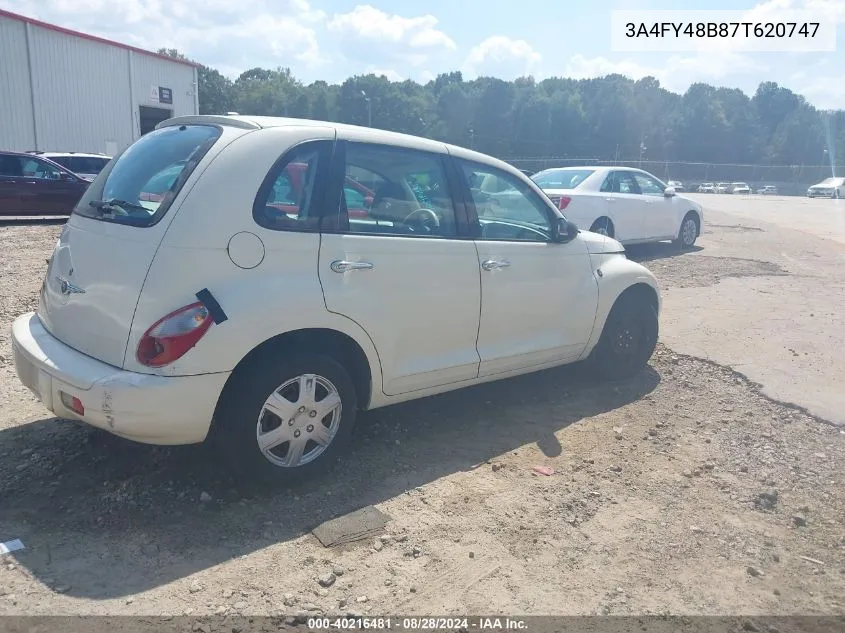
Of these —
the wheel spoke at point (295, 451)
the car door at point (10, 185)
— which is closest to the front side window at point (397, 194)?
the wheel spoke at point (295, 451)

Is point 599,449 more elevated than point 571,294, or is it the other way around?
point 571,294

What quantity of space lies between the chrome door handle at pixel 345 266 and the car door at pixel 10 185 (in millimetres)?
14104

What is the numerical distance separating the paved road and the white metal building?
72.4 feet

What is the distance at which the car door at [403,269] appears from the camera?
12.4 feet

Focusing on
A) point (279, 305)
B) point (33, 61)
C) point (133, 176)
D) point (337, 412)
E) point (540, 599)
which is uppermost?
point (33, 61)

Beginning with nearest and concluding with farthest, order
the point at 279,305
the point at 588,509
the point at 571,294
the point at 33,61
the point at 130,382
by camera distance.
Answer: the point at 130,382 → the point at 279,305 → the point at 588,509 → the point at 571,294 → the point at 33,61

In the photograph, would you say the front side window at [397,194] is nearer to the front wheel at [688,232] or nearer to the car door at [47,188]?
the front wheel at [688,232]

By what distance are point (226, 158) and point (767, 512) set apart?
340cm

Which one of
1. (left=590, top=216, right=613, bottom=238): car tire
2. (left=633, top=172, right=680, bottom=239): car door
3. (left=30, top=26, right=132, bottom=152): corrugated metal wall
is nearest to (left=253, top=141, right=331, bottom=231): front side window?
(left=590, top=216, right=613, bottom=238): car tire

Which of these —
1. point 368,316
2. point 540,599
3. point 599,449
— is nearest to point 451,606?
point 540,599

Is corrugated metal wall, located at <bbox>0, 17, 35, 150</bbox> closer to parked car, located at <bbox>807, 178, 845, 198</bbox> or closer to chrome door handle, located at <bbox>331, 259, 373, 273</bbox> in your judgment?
chrome door handle, located at <bbox>331, 259, 373, 273</bbox>

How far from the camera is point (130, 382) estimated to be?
3.20m

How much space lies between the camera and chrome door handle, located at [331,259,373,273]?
3699 millimetres

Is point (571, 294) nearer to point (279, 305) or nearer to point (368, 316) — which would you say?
point (368, 316)
